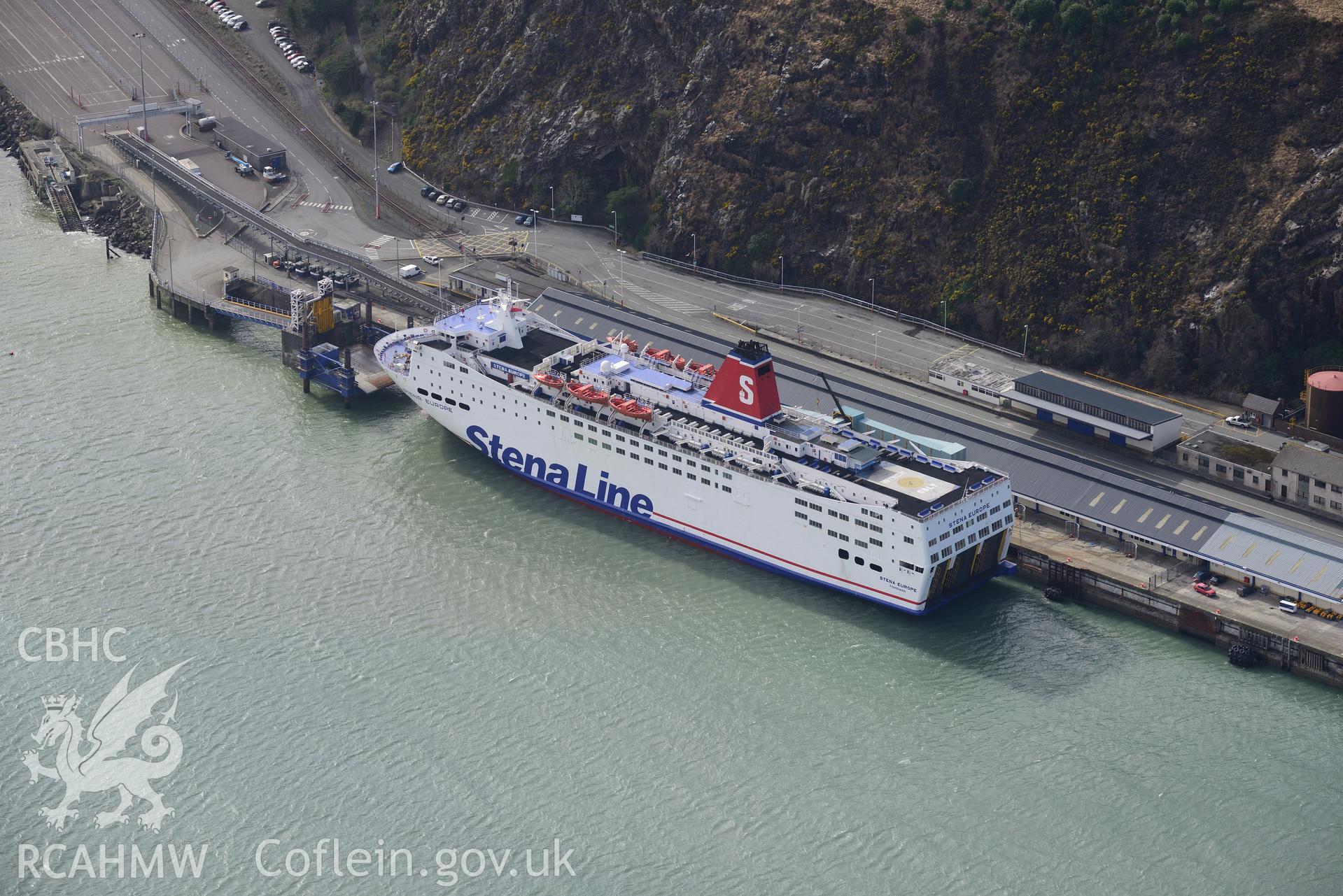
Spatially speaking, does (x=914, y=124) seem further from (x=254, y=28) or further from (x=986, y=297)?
(x=254, y=28)

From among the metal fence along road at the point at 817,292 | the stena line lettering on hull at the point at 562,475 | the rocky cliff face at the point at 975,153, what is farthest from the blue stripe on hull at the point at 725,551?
the metal fence along road at the point at 817,292

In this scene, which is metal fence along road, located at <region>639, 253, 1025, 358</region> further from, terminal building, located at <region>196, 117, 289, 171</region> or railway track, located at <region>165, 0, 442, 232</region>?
terminal building, located at <region>196, 117, 289, 171</region>

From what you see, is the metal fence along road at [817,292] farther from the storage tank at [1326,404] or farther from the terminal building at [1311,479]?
the terminal building at [1311,479]

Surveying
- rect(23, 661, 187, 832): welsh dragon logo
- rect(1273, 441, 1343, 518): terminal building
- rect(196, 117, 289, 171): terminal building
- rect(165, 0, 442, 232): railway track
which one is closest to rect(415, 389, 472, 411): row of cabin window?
rect(23, 661, 187, 832): welsh dragon logo

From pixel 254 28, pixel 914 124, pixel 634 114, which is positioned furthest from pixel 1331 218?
pixel 254 28

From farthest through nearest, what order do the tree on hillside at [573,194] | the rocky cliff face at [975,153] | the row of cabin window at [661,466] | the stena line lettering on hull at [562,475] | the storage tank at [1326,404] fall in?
the tree on hillside at [573,194] < the rocky cliff face at [975,153] < the storage tank at [1326,404] < the stena line lettering on hull at [562,475] < the row of cabin window at [661,466]
